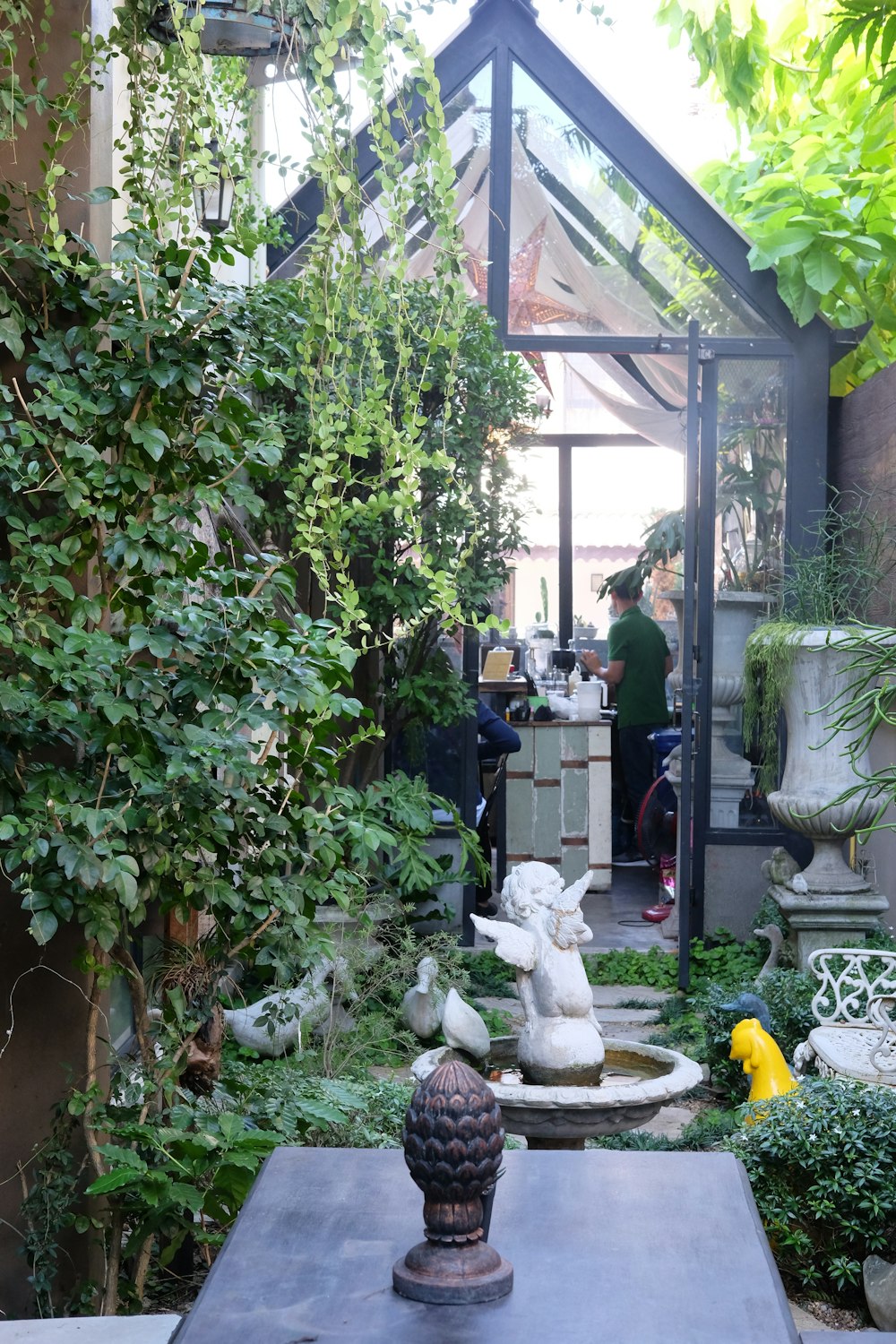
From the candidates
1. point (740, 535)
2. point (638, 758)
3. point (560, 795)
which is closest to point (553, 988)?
point (740, 535)

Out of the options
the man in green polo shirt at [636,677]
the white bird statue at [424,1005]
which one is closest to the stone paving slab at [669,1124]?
the white bird statue at [424,1005]

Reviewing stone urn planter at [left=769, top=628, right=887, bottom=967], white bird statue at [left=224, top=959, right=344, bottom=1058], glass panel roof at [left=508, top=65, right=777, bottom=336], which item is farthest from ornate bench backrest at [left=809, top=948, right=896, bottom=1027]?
glass panel roof at [left=508, top=65, right=777, bottom=336]

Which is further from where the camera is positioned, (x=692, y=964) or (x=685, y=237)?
(x=685, y=237)

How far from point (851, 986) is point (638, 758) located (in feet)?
14.5

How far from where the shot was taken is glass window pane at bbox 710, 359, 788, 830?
716 cm

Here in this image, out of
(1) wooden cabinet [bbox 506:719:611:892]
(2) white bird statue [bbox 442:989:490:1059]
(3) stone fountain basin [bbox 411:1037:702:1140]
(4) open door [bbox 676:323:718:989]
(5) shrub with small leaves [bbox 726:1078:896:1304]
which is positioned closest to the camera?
(3) stone fountain basin [bbox 411:1037:702:1140]

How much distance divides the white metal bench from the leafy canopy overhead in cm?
328

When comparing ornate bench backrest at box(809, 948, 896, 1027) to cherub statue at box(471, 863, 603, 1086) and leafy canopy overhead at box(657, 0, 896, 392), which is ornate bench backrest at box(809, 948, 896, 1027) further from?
leafy canopy overhead at box(657, 0, 896, 392)

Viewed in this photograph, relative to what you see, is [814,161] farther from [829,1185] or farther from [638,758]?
[829,1185]

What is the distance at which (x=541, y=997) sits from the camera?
3814 mm

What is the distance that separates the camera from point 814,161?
673cm

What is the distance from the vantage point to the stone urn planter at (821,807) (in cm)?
606

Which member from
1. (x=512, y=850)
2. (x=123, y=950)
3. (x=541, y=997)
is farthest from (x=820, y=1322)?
(x=512, y=850)

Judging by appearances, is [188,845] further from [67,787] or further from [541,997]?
[541,997]
